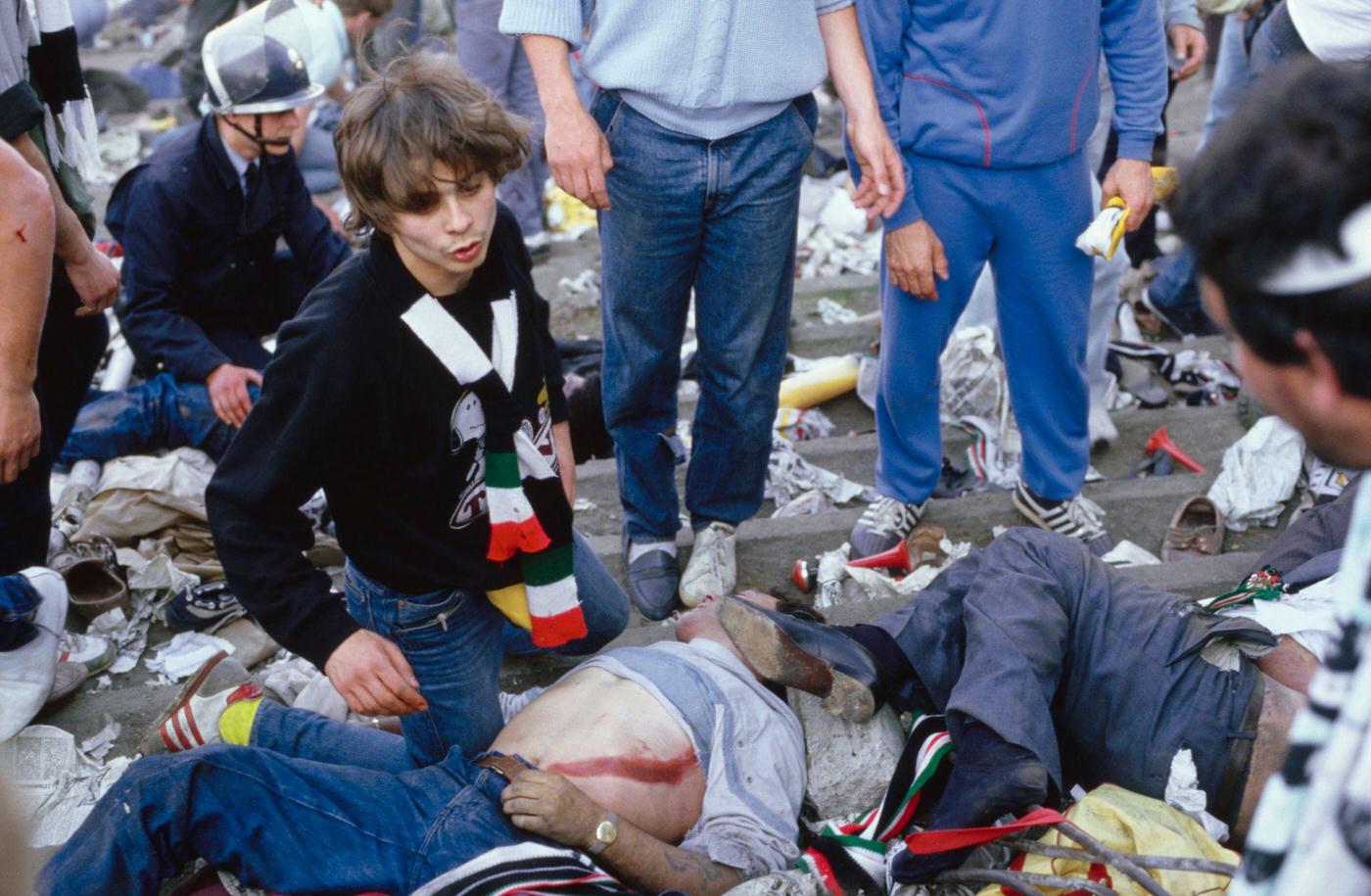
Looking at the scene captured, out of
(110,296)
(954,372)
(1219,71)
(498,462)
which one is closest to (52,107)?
(110,296)

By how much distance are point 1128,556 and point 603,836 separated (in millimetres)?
2292

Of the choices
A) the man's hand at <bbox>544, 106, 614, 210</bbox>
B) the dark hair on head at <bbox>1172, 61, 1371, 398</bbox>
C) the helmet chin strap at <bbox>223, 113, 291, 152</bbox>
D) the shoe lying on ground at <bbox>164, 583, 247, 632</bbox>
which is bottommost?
the shoe lying on ground at <bbox>164, 583, 247, 632</bbox>

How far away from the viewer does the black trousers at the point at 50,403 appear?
3291mm

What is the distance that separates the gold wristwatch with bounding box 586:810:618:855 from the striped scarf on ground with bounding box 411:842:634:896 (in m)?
0.05

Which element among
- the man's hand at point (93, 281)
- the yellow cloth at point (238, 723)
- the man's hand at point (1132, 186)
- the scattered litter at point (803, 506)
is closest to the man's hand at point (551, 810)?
the yellow cloth at point (238, 723)

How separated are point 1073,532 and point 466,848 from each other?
235 cm

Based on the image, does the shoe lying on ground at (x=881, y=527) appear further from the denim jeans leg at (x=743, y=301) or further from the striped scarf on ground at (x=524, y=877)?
the striped scarf on ground at (x=524, y=877)

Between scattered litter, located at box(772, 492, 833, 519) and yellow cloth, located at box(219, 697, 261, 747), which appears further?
scattered litter, located at box(772, 492, 833, 519)

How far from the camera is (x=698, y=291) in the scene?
11.5 ft

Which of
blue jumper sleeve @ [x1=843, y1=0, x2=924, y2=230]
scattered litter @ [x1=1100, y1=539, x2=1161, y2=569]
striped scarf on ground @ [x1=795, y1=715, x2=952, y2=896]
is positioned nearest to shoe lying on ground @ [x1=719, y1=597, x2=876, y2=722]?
striped scarf on ground @ [x1=795, y1=715, x2=952, y2=896]

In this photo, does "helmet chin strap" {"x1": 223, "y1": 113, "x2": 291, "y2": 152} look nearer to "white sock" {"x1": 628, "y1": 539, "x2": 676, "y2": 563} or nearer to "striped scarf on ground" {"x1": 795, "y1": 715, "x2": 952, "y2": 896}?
A: "white sock" {"x1": 628, "y1": 539, "x2": 676, "y2": 563}

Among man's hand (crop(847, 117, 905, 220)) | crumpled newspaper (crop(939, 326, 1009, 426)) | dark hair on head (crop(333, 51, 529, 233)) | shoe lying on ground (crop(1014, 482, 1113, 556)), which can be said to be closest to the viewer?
dark hair on head (crop(333, 51, 529, 233))

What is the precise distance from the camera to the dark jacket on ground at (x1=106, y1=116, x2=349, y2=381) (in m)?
4.63

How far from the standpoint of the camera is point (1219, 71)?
5957 millimetres
